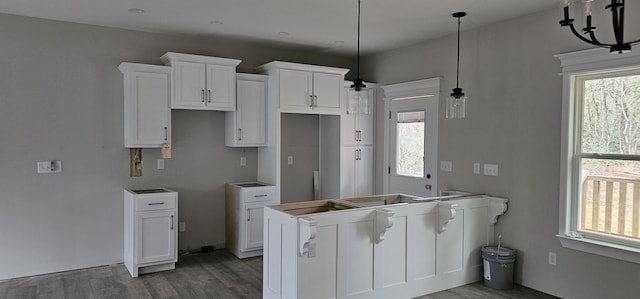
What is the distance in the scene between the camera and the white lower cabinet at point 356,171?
596cm

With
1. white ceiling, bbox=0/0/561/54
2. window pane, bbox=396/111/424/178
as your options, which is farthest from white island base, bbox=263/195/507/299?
white ceiling, bbox=0/0/561/54

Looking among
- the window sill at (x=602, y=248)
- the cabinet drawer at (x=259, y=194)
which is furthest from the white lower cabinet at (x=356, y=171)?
the window sill at (x=602, y=248)

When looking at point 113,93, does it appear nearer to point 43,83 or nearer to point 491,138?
point 43,83

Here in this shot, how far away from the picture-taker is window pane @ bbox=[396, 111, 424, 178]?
18.2ft

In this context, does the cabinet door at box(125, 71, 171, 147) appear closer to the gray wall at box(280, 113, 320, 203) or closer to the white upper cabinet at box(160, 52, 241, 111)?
the white upper cabinet at box(160, 52, 241, 111)

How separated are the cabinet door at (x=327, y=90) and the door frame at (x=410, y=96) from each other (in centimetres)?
66

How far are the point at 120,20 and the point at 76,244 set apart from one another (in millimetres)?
2394

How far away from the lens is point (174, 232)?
15.6 feet

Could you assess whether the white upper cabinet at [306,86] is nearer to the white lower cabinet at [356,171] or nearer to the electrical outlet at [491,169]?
the white lower cabinet at [356,171]

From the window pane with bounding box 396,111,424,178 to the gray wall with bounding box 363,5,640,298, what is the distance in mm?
449

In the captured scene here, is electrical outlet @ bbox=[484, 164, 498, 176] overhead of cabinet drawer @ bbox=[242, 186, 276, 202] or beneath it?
overhead

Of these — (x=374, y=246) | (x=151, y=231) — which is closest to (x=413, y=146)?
(x=374, y=246)

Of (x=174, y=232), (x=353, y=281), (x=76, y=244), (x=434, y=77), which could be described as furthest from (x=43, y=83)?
(x=434, y=77)

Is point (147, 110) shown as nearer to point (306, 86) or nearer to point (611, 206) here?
point (306, 86)
